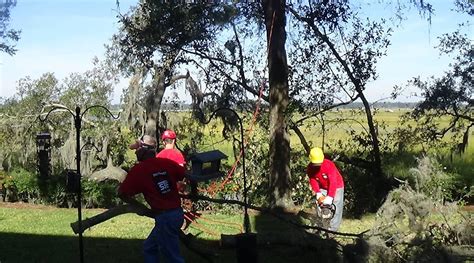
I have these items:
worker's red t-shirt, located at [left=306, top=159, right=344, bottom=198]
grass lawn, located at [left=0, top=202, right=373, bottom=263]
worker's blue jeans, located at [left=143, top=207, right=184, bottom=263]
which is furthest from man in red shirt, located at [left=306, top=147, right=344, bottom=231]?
worker's blue jeans, located at [left=143, top=207, right=184, bottom=263]

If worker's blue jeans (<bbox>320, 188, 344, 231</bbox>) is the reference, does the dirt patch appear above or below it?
below

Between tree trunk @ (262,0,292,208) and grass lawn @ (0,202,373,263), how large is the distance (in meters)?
0.71

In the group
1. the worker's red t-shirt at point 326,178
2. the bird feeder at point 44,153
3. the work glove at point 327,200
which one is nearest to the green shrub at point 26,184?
the bird feeder at point 44,153

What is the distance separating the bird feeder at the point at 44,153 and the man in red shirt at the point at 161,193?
902 centimetres

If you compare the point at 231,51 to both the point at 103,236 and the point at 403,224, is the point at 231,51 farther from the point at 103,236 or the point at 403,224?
the point at 403,224

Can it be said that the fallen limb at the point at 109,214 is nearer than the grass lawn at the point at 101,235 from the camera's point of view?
Yes

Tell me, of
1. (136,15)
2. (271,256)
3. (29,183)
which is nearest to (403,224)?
(271,256)

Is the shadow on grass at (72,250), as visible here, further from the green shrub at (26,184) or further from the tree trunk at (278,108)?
the green shrub at (26,184)

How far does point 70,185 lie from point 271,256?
3.03 metres

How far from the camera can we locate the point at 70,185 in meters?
5.67

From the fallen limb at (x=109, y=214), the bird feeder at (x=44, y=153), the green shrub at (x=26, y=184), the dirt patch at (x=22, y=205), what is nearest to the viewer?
the fallen limb at (x=109, y=214)

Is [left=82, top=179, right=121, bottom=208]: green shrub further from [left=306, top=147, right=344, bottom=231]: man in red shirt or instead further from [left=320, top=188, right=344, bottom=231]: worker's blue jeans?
[left=320, top=188, right=344, bottom=231]: worker's blue jeans

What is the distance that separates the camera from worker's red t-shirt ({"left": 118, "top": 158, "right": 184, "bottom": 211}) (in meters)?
6.07

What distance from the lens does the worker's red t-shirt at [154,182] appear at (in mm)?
6066
